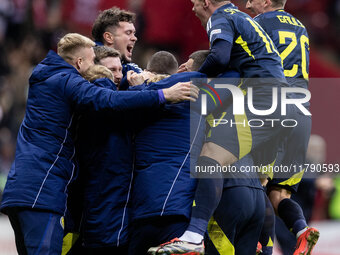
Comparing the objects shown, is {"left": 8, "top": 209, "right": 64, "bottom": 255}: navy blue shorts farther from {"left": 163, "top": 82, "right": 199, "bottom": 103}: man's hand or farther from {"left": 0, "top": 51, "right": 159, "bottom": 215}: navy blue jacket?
{"left": 163, "top": 82, "right": 199, "bottom": 103}: man's hand

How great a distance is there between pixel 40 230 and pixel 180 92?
133 cm

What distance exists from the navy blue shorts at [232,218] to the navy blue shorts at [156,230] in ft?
1.40

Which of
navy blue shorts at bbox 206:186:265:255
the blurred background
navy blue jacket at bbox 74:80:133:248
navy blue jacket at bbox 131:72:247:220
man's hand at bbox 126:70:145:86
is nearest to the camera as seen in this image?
navy blue jacket at bbox 131:72:247:220

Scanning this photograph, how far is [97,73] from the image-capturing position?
16.8ft

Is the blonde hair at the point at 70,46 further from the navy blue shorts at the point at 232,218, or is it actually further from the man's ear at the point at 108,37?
the navy blue shorts at the point at 232,218

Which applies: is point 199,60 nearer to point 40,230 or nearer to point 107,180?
point 107,180

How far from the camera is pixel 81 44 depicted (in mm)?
5191

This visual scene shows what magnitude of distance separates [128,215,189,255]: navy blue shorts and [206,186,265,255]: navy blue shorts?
428mm

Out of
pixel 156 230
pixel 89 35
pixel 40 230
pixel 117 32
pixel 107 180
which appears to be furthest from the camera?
pixel 89 35

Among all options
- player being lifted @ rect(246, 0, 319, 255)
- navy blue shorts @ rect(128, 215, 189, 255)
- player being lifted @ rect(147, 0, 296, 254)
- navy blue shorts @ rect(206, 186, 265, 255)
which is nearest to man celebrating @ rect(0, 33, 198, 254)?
player being lifted @ rect(147, 0, 296, 254)

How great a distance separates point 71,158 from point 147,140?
1.91 ft

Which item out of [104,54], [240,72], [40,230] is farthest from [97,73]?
[40,230]

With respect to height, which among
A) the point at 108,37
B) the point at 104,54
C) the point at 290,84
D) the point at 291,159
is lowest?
the point at 291,159

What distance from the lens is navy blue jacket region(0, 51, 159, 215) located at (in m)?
4.76
